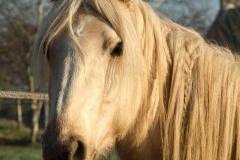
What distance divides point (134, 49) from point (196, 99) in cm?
50

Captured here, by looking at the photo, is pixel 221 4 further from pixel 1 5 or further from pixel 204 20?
pixel 1 5

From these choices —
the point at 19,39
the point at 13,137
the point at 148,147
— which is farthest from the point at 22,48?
the point at 148,147

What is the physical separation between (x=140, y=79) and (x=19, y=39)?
14.2 metres

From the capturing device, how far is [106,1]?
9.02 ft

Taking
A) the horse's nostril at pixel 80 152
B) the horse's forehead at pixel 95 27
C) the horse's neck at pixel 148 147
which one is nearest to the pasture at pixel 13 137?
the horse's neck at pixel 148 147

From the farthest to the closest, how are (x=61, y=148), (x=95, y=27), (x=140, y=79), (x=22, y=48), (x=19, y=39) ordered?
(x=22, y=48)
(x=19, y=39)
(x=140, y=79)
(x=95, y=27)
(x=61, y=148)

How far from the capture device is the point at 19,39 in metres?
16.4

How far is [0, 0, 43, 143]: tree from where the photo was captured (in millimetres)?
15883

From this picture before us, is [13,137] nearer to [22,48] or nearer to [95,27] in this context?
[22,48]

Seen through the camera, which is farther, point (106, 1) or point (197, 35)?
point (197, 35)

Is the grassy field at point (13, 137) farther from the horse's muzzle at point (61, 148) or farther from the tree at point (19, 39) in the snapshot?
the horse's muzzle at point (61, 148)

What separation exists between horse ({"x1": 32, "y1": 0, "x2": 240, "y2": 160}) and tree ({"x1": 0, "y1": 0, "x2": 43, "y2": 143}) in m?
12.7

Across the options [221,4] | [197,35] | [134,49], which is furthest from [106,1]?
[221,4]

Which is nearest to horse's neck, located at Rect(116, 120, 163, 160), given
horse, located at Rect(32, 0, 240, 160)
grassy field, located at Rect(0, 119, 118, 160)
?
horse, located at Rect(32, 0, 240, 160)
